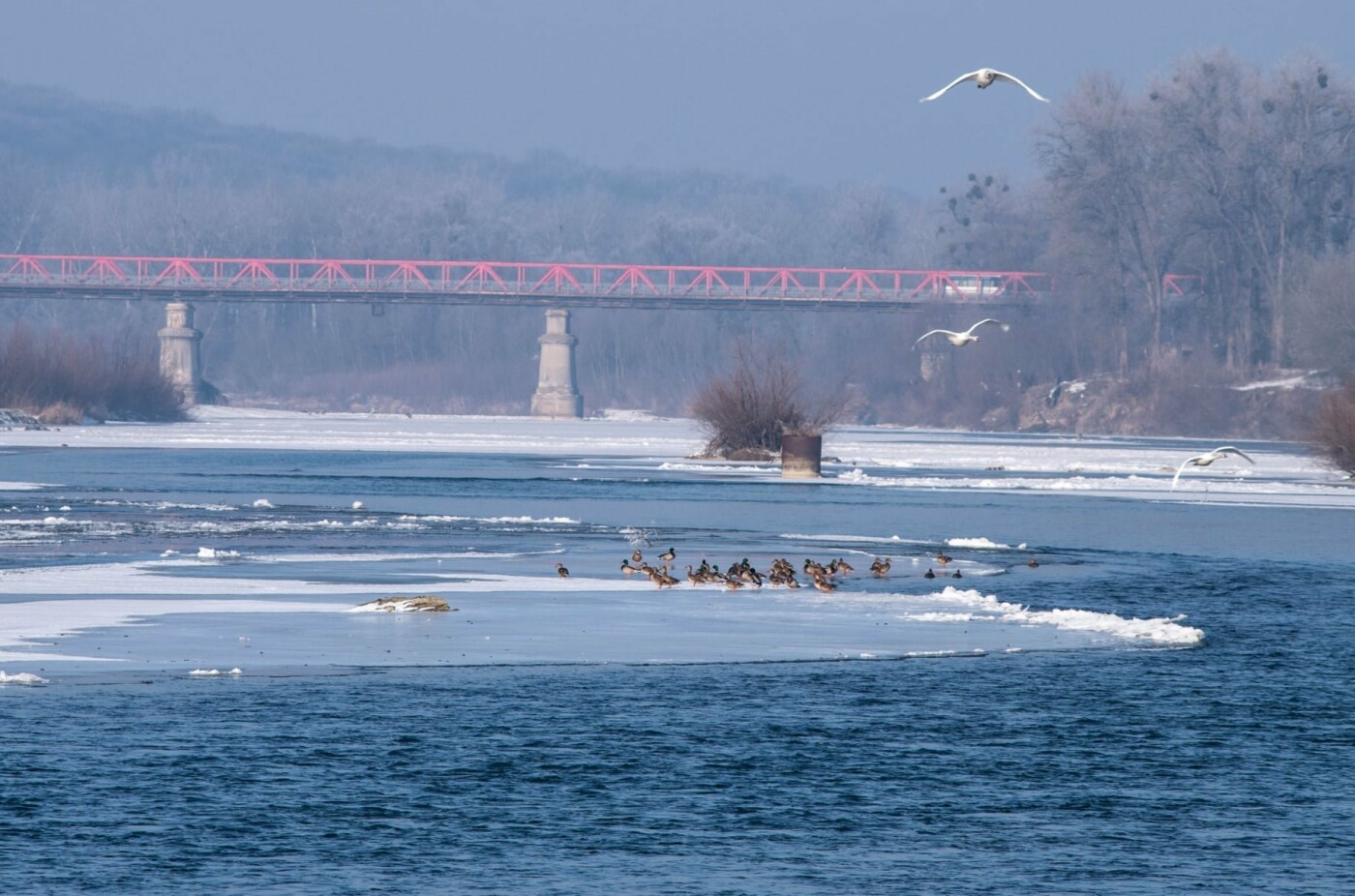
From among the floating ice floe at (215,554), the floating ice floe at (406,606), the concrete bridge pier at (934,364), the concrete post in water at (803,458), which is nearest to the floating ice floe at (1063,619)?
the floating ice floe at (406,606)

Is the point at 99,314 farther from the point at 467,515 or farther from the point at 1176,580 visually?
the point at 1176,580

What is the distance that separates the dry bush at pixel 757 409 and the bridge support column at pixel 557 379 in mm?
91195

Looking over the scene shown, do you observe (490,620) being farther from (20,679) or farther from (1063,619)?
(1063,619)

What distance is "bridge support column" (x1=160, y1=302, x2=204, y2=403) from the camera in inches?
6206

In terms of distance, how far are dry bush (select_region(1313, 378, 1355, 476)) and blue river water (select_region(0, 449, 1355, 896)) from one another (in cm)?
3698

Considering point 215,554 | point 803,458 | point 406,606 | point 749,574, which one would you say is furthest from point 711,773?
point 803,458

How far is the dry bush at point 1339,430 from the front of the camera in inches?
2398

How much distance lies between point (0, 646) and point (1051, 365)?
5109 inches

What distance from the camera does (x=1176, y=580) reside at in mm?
29391

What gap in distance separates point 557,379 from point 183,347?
28.1 meters

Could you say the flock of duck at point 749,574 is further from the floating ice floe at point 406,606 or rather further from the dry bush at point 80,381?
the dry bush at point 80,381

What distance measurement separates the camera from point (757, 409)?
71438 millimetres

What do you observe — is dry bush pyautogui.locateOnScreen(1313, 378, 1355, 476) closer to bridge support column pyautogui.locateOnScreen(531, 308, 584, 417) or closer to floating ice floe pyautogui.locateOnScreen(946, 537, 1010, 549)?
floating ice floe pyautogui.locateOnScreen(946, 537, 1010, 549)

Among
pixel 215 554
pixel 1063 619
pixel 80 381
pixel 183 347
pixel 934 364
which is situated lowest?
pixel 1063 619
